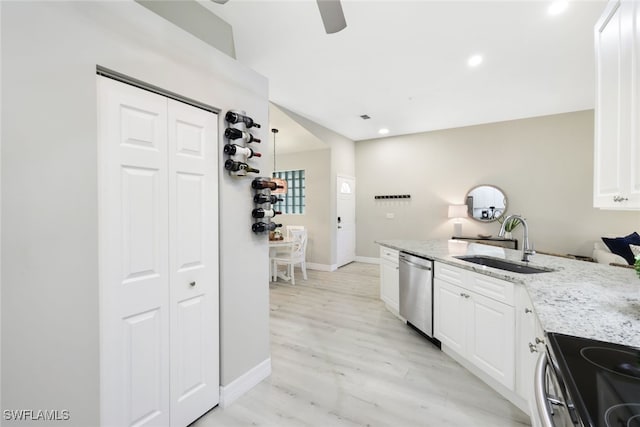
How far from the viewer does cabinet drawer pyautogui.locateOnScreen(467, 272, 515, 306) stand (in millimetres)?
1834

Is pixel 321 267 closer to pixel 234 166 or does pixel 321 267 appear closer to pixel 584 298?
pixel 234 166

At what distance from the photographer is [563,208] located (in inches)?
191

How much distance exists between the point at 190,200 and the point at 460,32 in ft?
9.17

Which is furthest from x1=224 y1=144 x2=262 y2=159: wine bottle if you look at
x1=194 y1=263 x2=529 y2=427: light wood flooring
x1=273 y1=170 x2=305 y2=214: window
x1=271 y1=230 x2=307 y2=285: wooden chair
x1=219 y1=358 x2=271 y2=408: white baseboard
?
x1=273 y1=170 x2=305 y2=214: window

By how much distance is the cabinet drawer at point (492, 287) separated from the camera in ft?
6.02

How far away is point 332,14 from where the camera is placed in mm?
1548

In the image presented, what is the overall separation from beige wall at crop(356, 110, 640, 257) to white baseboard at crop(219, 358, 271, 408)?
15.5ft

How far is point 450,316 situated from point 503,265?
2.10ft

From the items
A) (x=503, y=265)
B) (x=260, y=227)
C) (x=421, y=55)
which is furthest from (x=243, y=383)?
(x=421, y=55)

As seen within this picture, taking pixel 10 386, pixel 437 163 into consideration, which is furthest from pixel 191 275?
pixel 437 163

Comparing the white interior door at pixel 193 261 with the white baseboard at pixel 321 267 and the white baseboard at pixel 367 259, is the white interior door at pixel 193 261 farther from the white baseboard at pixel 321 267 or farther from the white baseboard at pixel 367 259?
the white baseboard at pixel 367 259

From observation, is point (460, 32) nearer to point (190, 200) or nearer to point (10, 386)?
point (190, 200)

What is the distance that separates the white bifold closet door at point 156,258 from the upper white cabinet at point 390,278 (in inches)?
83.1

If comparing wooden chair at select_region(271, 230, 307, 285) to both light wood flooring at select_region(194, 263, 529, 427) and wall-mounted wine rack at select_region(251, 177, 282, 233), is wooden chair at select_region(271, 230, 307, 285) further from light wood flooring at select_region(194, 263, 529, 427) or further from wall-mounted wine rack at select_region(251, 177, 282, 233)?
wall-mounted wine rack at select_region(251, 177, 282, 233)
